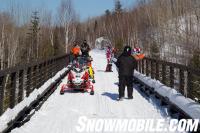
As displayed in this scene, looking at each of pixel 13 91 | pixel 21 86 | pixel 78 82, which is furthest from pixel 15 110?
pixel 78 82

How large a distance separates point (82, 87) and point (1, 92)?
6.61m

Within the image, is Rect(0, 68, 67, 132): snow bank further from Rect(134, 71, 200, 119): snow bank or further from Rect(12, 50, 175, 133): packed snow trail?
Rect(134, 71, 200, 119): snow bank

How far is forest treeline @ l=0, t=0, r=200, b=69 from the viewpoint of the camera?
23.8 metres

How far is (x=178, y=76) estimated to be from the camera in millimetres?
13484

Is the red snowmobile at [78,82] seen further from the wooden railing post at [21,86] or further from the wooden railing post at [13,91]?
the wooden railing post at [13,91]

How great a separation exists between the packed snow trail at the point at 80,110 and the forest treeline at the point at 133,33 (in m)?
9.83

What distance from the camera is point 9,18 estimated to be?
240 ft

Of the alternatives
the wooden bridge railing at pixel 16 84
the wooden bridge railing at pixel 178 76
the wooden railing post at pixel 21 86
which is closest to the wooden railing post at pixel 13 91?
the wooden bridge railing at pixel 16 84

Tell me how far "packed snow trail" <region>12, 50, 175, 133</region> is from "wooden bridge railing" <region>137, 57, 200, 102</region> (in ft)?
3.37

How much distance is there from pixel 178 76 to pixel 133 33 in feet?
157

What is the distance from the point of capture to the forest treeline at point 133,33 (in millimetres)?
23828

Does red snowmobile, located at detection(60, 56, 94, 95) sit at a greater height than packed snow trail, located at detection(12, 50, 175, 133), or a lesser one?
greater

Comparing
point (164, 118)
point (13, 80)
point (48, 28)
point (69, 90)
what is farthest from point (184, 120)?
point (48, 28)

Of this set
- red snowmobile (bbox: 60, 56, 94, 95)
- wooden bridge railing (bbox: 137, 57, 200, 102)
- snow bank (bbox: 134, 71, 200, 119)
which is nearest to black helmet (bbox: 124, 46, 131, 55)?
wooden bridge railing (bbox: 137, 57, 200, 102)
